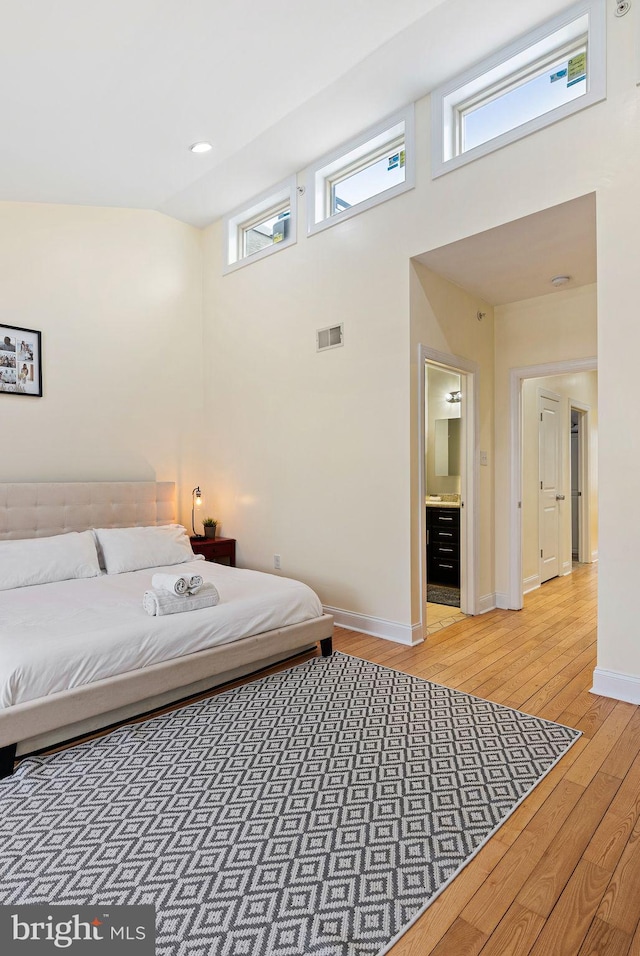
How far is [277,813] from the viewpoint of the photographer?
1998mm

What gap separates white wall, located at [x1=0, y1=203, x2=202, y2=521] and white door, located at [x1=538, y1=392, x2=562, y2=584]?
3.53 m

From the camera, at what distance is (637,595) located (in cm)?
287

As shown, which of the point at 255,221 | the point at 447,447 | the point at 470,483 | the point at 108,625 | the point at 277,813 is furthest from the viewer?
the point at 447,447

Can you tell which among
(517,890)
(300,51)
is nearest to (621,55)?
(300,51)

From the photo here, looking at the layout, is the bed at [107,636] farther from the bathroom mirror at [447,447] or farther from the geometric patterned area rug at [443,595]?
the bathroom mirror at [447,447]

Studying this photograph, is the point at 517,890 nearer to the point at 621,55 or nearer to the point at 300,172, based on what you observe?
the point at 621,55

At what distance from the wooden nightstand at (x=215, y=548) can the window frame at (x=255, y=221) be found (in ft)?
8.56

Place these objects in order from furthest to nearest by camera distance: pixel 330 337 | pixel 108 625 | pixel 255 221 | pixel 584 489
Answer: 1. pixel 584 489
2. pixel 255 221
3. pixel 330 337
4. pixel 108 625

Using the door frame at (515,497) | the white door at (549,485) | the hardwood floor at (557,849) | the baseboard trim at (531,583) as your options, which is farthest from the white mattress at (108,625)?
the white door at (549,485)

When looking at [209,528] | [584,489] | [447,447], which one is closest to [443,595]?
[447,447]

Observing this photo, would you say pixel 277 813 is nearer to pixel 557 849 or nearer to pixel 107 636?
pixel 557 849

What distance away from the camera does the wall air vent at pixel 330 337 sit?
14.0ft

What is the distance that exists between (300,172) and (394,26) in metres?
1.64

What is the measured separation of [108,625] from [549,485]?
4664 mm
